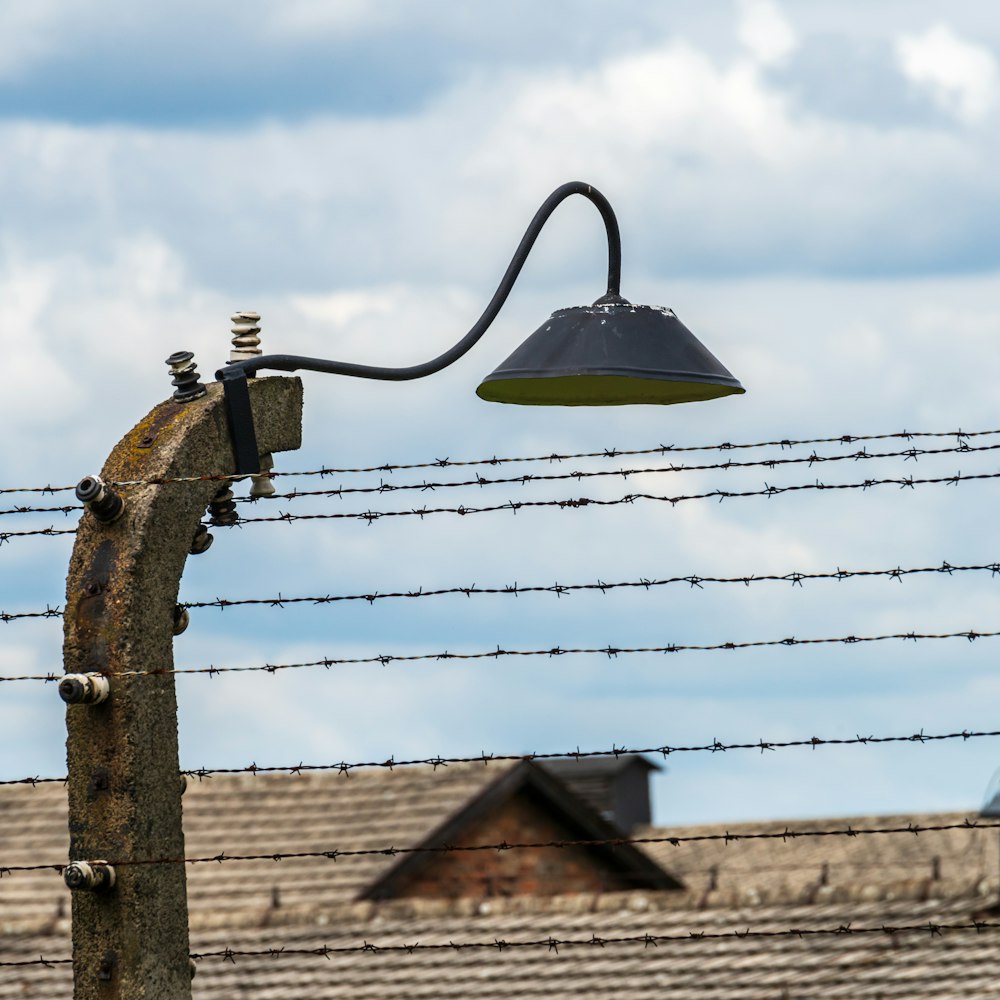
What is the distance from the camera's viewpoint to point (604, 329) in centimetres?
624

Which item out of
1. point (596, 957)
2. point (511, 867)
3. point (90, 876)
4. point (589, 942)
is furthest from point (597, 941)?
point (511, 867)

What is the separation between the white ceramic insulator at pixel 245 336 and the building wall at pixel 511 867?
12165 mm

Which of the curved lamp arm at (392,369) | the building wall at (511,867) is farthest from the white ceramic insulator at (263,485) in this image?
the building wall at (511,867)

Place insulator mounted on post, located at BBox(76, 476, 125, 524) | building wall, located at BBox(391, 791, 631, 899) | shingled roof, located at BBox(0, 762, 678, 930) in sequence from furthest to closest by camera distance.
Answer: building wall, located at BBox(391, 791, 631, 899)
shingled roof, located at BBox(0, 762, 678, 930)
insulator mounted on post, located at BBox(76, 476, 125, 524)

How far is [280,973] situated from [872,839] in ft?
54.7

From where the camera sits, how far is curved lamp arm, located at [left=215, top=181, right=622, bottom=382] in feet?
21.0

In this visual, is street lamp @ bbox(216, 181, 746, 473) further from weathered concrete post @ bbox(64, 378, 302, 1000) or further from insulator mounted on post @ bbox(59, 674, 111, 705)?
insulator mounted on post @ bbox(59, 674, 111, 705)

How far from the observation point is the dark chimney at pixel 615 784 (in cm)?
3322

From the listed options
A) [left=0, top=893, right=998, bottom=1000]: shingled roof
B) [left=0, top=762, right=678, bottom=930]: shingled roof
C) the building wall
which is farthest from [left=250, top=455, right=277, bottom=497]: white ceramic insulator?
the building wall

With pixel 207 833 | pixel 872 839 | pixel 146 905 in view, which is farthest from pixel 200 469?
pixel 872 839

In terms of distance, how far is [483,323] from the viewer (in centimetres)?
655

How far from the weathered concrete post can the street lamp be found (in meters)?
0.46

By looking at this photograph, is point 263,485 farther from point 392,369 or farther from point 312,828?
point 312,828

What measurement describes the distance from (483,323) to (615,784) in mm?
30234
